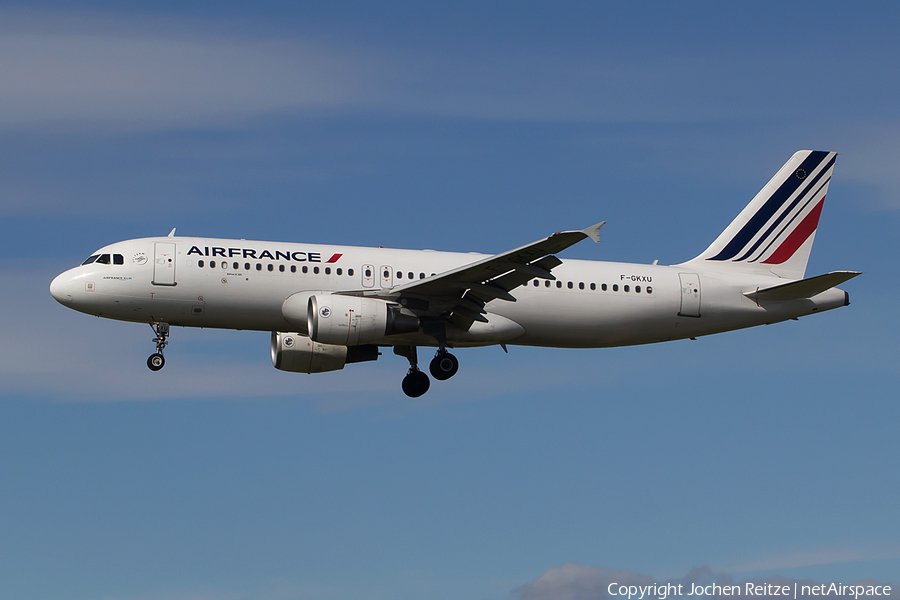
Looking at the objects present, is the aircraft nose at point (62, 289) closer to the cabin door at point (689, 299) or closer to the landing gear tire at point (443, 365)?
the landing gear tire at point (443, 365)

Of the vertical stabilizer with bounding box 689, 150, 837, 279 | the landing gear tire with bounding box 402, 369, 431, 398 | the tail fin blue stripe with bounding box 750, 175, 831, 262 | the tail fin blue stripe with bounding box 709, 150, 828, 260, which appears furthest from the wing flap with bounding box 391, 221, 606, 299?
the tail fin blue stripe with bounding box 750, 175, 831, 262

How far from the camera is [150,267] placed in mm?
37375

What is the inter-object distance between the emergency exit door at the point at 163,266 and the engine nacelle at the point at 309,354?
4.83 metres

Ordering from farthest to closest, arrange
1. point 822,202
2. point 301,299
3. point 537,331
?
point 822,202 → point 537,331 → point 301,299

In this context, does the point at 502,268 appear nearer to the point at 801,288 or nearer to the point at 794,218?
the point at 801,288

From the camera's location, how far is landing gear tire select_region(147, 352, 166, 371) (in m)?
38.2

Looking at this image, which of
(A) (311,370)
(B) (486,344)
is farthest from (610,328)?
(A) (311,370)

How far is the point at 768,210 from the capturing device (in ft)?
148

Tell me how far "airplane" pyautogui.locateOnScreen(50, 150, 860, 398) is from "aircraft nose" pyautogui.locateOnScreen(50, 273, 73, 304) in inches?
2.4

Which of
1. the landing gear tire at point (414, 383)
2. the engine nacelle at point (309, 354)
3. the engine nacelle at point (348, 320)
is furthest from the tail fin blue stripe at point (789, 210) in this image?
the engine nacelle at point (348, 320)

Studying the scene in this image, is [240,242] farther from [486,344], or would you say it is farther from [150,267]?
[486,344]

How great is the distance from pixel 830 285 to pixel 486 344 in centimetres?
1196

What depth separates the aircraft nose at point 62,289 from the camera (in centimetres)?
3759

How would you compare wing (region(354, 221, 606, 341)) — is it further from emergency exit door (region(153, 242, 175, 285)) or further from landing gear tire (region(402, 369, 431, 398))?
emergency exit door (region(153, 242, 175, 285))
